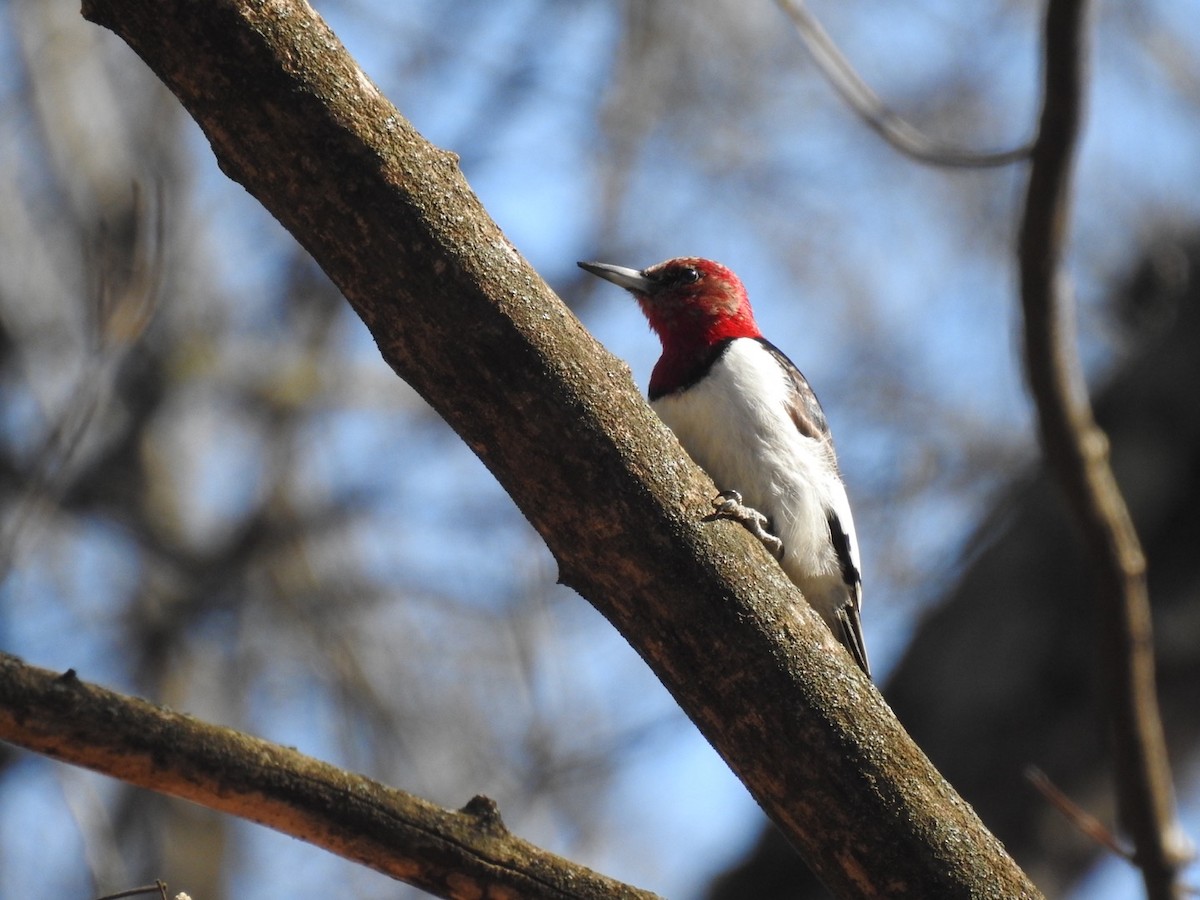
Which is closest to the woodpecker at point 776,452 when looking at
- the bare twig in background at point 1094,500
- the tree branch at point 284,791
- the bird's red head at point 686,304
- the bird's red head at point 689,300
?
the bird's red head at point 686,304

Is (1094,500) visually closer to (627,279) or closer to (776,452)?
(776,452)

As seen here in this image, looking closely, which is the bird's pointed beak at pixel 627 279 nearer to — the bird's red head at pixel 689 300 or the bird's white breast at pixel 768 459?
the bird's red head at pixel 689 300

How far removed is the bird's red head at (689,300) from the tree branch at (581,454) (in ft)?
7.63

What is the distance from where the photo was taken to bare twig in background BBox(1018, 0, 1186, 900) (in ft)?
9.18

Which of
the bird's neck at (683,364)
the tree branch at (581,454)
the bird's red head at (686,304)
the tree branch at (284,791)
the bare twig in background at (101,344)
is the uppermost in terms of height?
the bird's red head at (686,304)

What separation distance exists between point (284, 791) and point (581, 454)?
81 cm

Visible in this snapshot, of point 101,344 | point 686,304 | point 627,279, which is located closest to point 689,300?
point 686,304

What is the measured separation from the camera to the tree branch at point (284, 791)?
216 centimetres

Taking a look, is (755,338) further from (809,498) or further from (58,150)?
(58,150)

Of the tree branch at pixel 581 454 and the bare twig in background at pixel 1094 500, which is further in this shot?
the bare twig in background at pixel 1094 500

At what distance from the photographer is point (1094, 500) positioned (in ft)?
9.33

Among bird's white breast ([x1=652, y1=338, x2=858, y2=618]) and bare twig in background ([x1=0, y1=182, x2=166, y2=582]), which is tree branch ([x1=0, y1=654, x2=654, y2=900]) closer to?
bare twig in background ([x1=0, y1=182, x2=166, y2=582])

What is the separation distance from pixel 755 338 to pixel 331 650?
5.45 m

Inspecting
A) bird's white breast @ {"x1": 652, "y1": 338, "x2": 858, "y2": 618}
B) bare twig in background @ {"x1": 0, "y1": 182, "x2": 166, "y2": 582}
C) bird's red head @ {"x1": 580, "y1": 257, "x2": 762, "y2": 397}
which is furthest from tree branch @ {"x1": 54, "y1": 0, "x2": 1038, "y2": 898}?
bird's red head @ {"x1": 580, "y1": 257, "x2": 762, "y2": 397}
